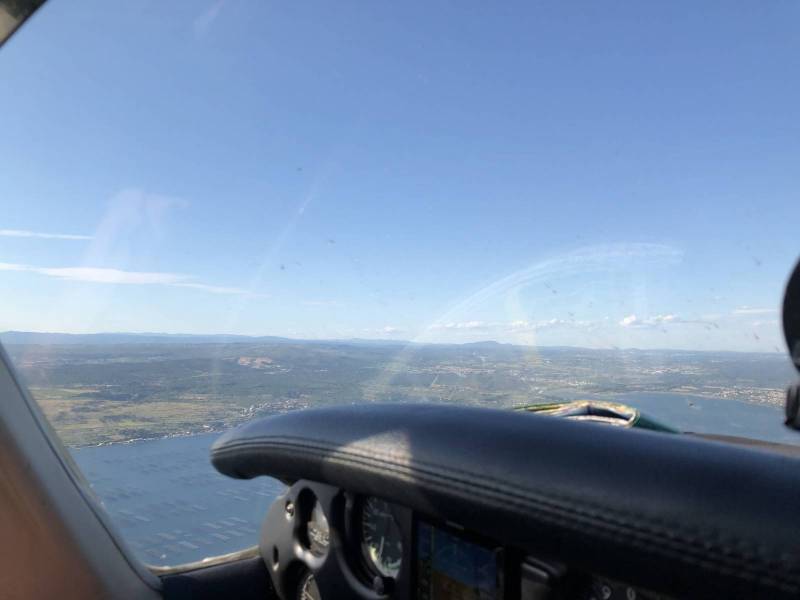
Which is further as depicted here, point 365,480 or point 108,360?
point 108,360

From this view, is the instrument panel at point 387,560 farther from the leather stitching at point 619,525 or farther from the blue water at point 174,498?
the blue water at point 174,498

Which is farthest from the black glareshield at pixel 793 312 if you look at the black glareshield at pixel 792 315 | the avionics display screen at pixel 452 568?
the avionics display screen at pixel 452 568

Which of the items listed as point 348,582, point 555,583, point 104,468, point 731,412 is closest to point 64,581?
point 104,468

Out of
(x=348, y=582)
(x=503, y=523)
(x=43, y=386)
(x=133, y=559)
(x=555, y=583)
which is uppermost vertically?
(x=43, y=386)

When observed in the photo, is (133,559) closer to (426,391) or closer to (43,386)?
(43,386)

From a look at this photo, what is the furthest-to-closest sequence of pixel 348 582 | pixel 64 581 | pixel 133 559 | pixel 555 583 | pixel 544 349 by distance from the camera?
pixel 544 349 → pixel 133 559 → pixel 64 581 → pixel 348 582 → pixel 555 583

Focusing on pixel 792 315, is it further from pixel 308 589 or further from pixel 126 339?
pixel 126 339
